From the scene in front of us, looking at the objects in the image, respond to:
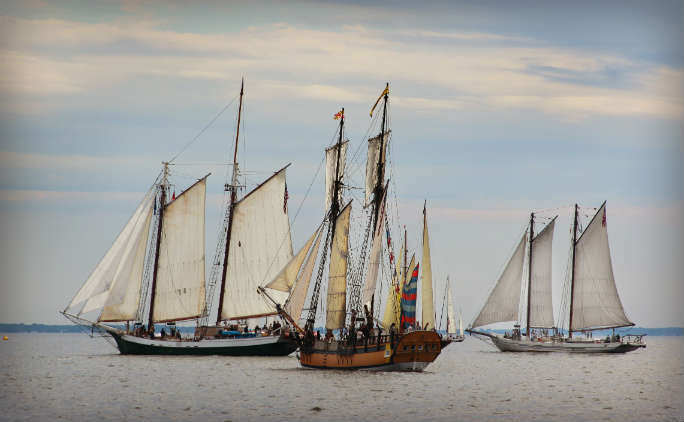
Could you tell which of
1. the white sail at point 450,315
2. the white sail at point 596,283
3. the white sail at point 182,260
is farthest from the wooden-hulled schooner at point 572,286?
the white sail at point 182,260

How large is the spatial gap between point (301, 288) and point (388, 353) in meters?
8.10

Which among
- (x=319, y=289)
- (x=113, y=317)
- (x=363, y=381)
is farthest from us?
(x=113, y=317)

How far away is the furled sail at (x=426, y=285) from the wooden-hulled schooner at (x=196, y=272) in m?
11.4

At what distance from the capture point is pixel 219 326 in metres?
86.7

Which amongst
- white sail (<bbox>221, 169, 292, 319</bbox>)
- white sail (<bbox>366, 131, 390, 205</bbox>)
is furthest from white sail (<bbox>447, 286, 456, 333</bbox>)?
white sail (<bbox>366, 131, 390, 205</bbox>)

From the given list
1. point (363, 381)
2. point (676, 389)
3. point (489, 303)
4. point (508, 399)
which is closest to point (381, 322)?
point (363, 381)

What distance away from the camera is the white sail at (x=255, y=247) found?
284ft

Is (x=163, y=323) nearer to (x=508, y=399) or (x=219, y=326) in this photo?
(x=219, y=326)

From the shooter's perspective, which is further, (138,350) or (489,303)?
(489,303)

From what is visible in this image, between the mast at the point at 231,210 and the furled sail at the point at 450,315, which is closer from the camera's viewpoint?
the mast at the point at 231,210

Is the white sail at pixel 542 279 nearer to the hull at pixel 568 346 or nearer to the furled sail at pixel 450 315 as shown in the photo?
the hull at pixel 568 346

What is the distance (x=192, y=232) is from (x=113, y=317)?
9437 millimetres

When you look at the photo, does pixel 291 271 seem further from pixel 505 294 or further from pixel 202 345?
pixel 505 294

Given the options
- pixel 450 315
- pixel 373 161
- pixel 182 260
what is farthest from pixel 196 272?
pixel 450 315
